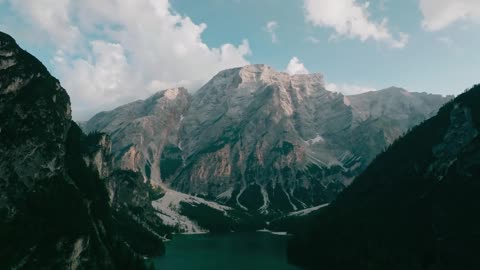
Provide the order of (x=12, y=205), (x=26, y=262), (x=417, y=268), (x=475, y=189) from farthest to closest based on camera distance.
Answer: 1. (x=475, y=189)
2. (x=417, y=268)
3. (x=12, y=205)
4. (x=26, y=262)

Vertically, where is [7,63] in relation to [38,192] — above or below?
above

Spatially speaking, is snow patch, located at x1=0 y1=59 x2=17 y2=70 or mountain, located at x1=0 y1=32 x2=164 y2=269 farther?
snow patch, located at x1=0 y1=59 x2=17 y2=70

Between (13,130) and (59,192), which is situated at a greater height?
(13,130)

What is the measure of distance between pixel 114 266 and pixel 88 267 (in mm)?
17478

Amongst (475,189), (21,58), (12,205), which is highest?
(21,58)

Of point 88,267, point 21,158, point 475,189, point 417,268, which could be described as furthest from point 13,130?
point 475,189

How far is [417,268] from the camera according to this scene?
586 ft

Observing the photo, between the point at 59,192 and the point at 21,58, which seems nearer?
the point at 59,192

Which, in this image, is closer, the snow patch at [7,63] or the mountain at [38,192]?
the mountain at [38,192]

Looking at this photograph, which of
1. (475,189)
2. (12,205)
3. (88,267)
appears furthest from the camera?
(475,189)

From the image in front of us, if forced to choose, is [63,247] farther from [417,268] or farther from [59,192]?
[417,268]

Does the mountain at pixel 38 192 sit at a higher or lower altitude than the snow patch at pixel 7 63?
lower

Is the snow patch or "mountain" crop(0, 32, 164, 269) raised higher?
the snow patch

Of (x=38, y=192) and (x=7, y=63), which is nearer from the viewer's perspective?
(x=38, y=192)
